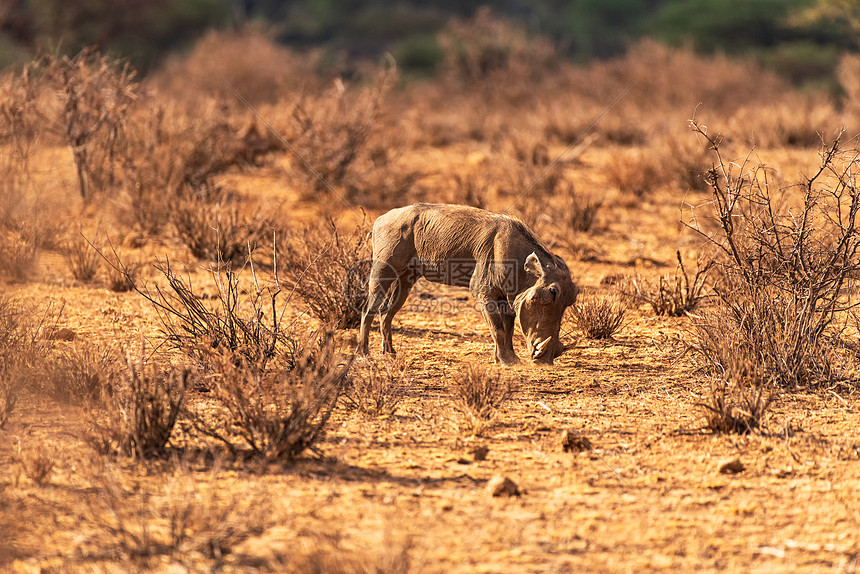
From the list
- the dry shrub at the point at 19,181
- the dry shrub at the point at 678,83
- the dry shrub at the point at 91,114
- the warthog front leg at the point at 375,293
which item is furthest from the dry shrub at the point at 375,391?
the dry shrub at the point at 678,83

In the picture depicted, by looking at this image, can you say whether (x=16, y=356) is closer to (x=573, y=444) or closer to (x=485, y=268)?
(x=485, y=268)

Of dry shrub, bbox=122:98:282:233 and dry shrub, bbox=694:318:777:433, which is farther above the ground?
dry shrub, bbox=122:98:282:233

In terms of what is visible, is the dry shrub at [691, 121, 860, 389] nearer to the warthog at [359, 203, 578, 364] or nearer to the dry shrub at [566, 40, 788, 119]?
the warthog at [359, 203, 578, 364]

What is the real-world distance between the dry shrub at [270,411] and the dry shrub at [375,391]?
13.7 inches

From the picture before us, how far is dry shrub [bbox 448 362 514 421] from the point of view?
553 centimetres

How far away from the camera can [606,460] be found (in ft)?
16.4

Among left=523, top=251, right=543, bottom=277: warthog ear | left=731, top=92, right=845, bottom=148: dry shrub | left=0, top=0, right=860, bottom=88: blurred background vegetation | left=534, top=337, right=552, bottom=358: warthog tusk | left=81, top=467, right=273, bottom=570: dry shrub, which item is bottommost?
left=81, top=467, right=273, bottom=570: dry shrub

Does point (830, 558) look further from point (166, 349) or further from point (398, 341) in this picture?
point (166, 349)

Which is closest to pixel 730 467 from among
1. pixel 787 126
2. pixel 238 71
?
pixel 787 126

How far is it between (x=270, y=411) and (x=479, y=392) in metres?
1.30

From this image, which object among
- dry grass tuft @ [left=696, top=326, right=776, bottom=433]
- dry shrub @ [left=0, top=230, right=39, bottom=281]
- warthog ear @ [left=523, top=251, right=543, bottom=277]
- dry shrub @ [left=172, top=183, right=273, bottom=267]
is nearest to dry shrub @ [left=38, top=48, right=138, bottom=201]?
dry shrub @ [left=172, top=183, right=273, bottom=267]

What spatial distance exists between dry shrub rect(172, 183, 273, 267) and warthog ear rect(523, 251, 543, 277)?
12.7 feet

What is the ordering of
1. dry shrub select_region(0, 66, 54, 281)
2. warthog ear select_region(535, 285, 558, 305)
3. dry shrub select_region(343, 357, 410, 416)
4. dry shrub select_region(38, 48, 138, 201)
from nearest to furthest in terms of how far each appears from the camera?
dry shrub select_region(343, 357, 410, 416)
dry shrub select_region(0, 66, 54, 281)
warthog ear select_region(535, 285, 558, 305)
dry shrub select_region(38, 48, 138, 201)

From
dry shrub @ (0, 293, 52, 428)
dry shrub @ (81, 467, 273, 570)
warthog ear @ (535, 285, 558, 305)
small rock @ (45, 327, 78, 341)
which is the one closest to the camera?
dry shrub @ (81, 467, 273, 570)
